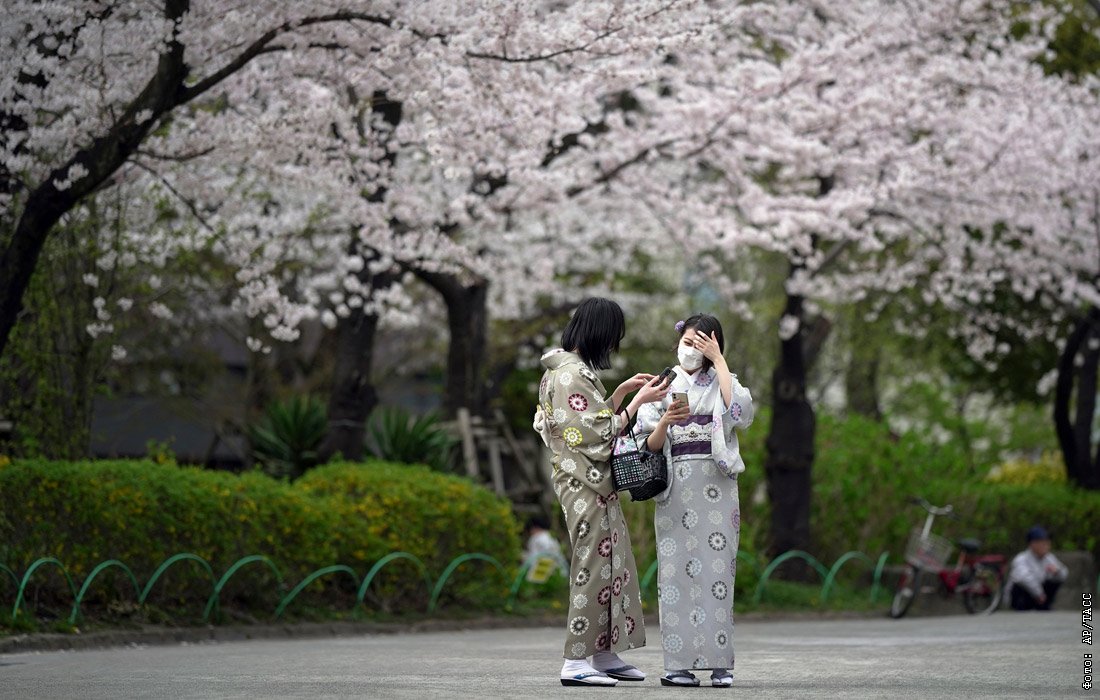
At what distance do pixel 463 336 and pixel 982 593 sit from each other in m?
6.53

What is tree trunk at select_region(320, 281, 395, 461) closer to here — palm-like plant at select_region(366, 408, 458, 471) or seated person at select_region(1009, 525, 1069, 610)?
palm-like plant at select_region(366, 408, 458, 471)

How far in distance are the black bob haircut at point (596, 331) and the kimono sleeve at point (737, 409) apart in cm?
59

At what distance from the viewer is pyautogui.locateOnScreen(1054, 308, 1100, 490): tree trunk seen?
63.8 feet

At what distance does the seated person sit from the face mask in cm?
1050

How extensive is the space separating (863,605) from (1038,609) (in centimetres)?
217

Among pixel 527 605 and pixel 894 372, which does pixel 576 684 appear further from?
pixel 894 372

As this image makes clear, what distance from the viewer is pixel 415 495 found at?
12.5 metres

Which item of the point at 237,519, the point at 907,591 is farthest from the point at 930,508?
the point at 237,519

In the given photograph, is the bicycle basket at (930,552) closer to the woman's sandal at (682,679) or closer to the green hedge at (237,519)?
the green hedge at (237,519)

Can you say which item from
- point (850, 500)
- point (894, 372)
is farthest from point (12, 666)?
point (894, 372)

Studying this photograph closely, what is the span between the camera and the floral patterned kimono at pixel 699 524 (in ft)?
22.2

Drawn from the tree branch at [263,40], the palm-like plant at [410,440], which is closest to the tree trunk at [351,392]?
the palm-like plant at [410,440]

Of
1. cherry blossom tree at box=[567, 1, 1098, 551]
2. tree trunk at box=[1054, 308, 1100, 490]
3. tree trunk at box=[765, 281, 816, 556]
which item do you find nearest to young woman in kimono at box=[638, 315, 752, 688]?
cherry blossom tree at box=[567, 1, 1098, 551]

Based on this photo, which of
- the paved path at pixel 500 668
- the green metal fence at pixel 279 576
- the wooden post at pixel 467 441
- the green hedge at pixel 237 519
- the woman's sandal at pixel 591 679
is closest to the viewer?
the paved path at pixel 500 668
